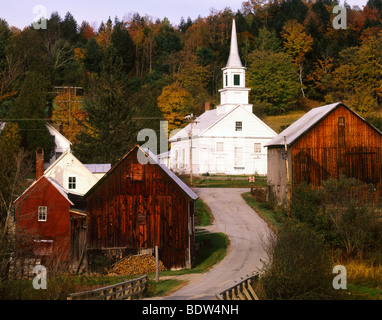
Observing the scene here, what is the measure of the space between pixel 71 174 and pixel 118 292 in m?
26.4

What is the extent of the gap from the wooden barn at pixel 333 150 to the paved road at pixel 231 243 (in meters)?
4.50

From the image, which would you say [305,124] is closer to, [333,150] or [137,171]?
[333,150]

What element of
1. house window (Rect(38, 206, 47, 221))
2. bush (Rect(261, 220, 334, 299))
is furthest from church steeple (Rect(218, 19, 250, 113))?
bush (Rect(261, 220, 334, 299))

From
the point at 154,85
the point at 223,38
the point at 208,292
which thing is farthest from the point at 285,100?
the point at 208,292

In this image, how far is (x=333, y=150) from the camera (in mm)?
50719

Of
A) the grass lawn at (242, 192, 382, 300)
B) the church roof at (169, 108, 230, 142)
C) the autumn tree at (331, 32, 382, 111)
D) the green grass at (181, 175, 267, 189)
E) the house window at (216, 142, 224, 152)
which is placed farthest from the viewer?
the autumn tree at (331, 32, 382, 111)

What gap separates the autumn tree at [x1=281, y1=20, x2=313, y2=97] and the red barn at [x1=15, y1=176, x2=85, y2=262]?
7999 centimetres

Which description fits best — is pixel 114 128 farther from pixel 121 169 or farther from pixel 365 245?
pixel 365 245

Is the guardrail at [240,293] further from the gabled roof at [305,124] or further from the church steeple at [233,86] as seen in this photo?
the church steeple at [233,86]

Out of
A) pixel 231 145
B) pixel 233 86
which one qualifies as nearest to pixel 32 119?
pixel 231 145

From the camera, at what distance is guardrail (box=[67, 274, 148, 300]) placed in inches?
848

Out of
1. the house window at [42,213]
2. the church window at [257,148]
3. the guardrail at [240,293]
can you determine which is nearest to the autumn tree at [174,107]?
the church window at [257,148]

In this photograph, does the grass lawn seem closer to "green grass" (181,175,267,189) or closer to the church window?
"green grass" (181,175,267,189)

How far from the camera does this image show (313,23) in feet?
405
